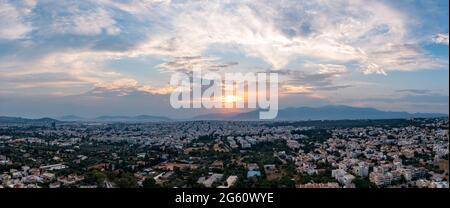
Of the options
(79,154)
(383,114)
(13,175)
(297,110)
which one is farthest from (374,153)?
(383,114)

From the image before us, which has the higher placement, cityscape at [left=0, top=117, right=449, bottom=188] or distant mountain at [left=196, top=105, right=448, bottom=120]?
distant mountain at [left=196, top=105, right=448, bottom=120]

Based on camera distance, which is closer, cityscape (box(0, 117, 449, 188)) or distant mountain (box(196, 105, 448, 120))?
cityscape (box(0, 117, 449, 188))

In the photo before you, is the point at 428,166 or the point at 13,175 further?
the point at 428,166

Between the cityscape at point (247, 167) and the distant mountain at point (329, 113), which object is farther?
the distant mountain at point (329, 113)

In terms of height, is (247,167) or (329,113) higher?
(329,113)

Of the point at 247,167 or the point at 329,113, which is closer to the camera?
the point at 247,167

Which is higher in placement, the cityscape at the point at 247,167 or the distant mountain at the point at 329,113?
the distant mountain at the point at 329,113
